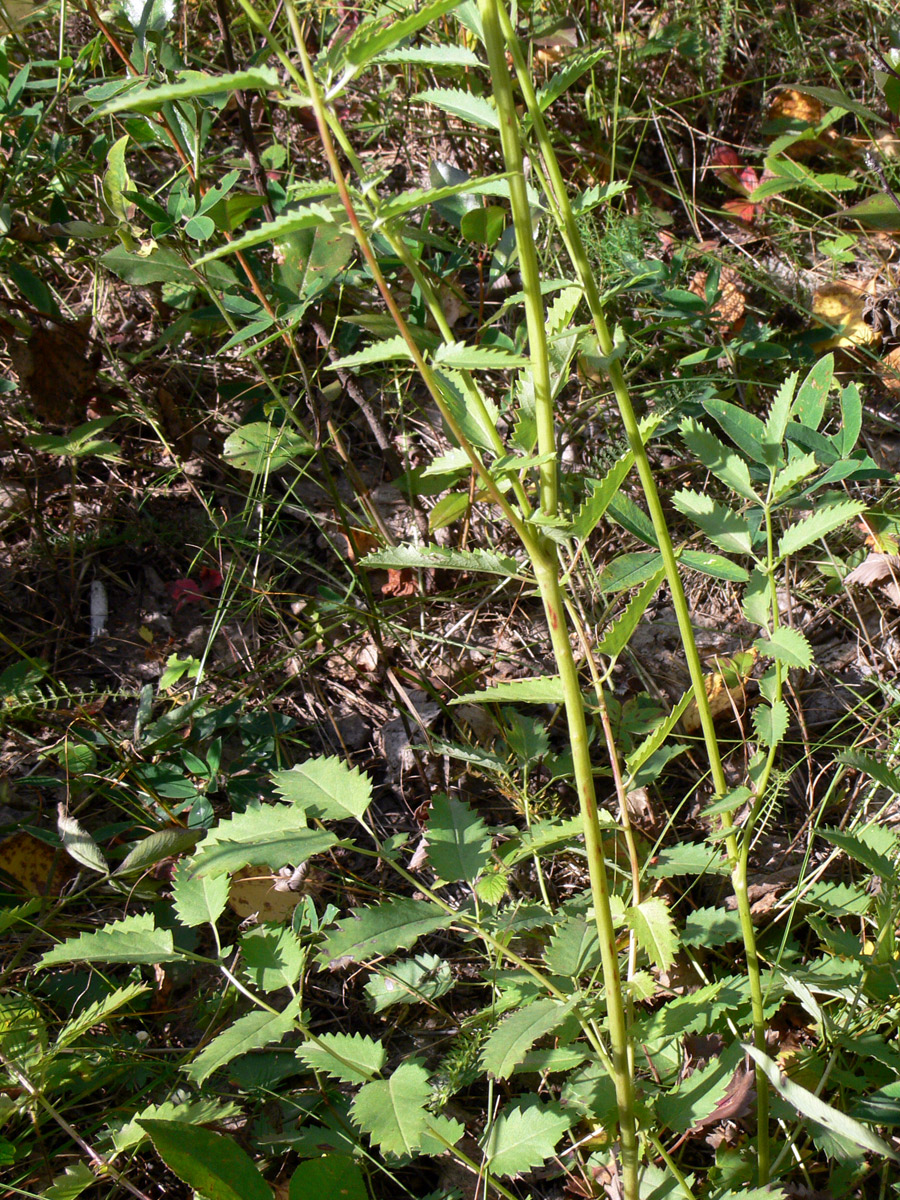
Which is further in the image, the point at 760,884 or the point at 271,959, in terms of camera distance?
the point at 760,884

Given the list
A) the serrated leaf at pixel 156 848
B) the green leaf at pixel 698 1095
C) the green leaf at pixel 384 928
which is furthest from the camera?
the serrated leaf at pixel 156 848

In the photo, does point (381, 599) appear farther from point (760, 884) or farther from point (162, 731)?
point (760, 884)

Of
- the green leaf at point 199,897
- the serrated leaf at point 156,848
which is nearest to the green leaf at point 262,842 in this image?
the green leaf at point 199,897

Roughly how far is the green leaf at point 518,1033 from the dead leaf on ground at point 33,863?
1.15 meters

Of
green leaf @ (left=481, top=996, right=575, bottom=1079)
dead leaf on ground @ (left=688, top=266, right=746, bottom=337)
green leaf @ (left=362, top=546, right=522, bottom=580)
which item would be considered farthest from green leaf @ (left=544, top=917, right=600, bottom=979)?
dead leaf on ground @ (left=688, top=266, right=746, bottom=337)

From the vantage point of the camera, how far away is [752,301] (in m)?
2.27

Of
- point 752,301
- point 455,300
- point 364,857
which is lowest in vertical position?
point 364,857

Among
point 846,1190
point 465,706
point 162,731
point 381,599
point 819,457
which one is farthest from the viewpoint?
point 381,599

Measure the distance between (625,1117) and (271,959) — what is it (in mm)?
517

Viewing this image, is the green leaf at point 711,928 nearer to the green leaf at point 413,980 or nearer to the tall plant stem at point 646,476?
the tall plant stem at point 646,476

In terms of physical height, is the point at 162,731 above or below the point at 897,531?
above

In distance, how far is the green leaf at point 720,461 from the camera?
1.09 metres

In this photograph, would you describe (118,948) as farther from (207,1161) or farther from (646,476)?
(646,476)

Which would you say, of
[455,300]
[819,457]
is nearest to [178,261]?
[455,300]
